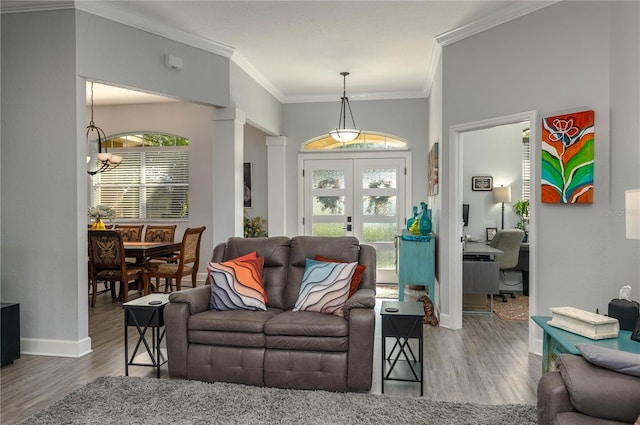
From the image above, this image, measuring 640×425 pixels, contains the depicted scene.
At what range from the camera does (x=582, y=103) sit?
3613mm

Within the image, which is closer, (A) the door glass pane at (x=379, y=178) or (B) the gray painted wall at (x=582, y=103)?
(B) the gray painted wall at (x=582, y=103)

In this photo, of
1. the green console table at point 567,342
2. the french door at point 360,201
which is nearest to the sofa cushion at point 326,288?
the green console table at point 567,342

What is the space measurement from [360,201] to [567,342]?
16.8 ft

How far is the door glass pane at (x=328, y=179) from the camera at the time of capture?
7.45 m

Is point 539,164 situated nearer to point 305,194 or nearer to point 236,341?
point 236,341

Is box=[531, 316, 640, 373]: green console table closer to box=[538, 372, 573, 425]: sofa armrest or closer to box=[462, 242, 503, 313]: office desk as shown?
box=[538, 372, 573, 425]: sofa armrest

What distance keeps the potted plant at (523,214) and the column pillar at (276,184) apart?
3.56 meters

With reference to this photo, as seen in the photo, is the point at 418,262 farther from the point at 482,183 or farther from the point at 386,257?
the point at 482,183

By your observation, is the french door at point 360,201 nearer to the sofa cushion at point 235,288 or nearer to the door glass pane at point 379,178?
the door glass pane at point 379,178

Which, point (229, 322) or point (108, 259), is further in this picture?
point (108, 259)

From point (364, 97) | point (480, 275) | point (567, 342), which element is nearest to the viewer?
point (567, 342)

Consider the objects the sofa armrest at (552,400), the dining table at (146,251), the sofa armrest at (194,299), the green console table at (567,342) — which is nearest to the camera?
the sofa armrest at (552,400)

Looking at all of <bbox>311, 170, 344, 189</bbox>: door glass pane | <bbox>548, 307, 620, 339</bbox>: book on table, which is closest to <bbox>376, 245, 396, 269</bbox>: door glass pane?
<bbox>311, 170, 344, 189</bbox>: door glass pane

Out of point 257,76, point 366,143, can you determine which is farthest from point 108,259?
point 366,143
